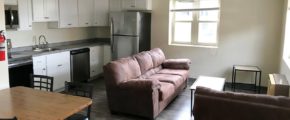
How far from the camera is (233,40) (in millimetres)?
5672

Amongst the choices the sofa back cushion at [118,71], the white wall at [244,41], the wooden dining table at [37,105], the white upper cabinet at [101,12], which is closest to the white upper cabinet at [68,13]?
the white upper cabinet at [101,12]

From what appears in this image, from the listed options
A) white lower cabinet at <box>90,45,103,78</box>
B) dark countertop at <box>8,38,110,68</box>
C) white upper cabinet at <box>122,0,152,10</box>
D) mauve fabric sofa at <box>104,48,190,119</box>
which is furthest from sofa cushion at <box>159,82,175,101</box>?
white upper cabinet at <box>122,0,152,10</box>

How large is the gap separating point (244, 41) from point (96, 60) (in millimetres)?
3603

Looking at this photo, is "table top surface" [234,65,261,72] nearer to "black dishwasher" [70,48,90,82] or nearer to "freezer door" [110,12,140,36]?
"freezer door" [110,12,140,36]

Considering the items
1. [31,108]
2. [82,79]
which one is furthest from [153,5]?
[31,108]

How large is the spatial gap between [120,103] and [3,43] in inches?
74.4

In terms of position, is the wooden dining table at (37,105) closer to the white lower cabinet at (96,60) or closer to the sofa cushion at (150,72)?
the sofa cushion at (150,72)

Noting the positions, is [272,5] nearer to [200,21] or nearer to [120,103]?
[200,21]

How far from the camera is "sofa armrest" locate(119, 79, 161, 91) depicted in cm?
357

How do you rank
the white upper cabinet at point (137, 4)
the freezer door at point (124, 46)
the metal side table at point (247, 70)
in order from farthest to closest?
the white upper cabinet at point (137, 4) → the freezer door at point (124, 46) → the metal side table at point (247, 70)

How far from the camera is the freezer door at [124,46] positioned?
6020 mm

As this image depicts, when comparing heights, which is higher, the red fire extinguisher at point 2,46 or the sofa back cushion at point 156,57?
the red fire extinguisher at point 2,46

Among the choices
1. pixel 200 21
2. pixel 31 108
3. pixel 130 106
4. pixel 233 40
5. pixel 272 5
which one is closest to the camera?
pixel 31 108

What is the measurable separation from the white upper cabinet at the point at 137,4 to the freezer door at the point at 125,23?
0.42 m
